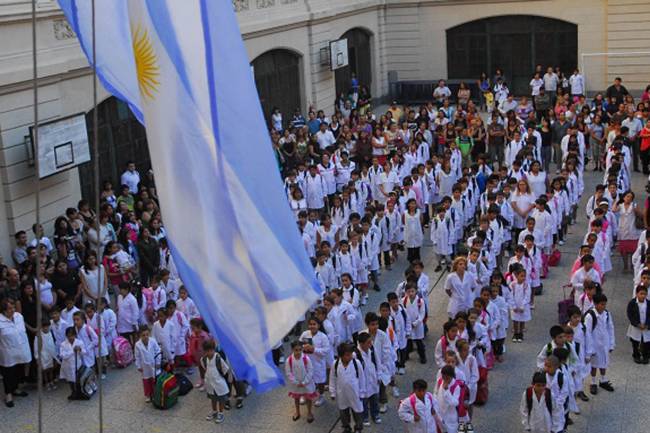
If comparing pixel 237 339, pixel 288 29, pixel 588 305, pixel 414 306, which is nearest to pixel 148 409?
pixel 414 306

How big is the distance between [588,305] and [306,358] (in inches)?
160

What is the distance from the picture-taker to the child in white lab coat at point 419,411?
34.3 feet

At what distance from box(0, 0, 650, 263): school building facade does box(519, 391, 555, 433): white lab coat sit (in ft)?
32.8

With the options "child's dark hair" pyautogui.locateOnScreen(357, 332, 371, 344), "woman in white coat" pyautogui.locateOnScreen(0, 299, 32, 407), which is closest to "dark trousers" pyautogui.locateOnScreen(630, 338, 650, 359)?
"child's dark hair" pyautogui.locateOnScreen(357, 332, 371, 344)

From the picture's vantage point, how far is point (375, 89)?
112 feet

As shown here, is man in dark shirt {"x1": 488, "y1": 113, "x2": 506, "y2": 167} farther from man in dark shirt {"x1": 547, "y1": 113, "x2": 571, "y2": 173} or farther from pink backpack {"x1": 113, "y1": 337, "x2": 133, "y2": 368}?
pink backpack {"x1": 113, "y1": 337, "x2": 133, "y2": 368}

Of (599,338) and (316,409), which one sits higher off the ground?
(599,338)

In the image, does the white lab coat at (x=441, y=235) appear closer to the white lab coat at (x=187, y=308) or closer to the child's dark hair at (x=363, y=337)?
the white lab coat at (x=187, y=308)

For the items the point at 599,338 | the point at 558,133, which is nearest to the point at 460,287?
the point at 599,338

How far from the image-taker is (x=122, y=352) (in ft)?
45.6

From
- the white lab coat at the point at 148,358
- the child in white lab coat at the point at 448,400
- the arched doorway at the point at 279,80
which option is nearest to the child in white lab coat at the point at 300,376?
the child in white lab coat at the point at 448,400

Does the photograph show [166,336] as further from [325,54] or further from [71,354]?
[325,54]

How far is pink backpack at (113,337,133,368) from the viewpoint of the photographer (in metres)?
13.9

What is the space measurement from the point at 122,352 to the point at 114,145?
24.0 feet
